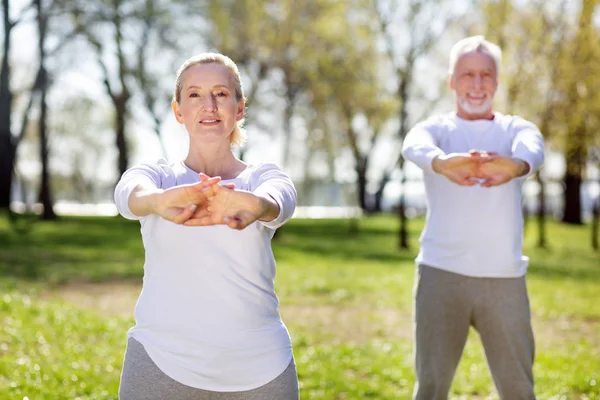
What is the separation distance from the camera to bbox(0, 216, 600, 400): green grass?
7.09 meters

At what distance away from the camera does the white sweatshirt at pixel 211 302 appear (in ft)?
8.50

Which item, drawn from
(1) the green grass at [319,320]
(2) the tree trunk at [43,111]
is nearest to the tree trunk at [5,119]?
(2) the tree trunk at [43,111]

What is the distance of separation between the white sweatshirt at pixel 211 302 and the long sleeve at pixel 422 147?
4.21 ft

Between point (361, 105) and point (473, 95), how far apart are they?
87.6ft

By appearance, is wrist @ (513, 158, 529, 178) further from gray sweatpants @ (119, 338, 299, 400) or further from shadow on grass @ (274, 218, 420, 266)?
shadow on grass @ (274, 218, 420, 266)

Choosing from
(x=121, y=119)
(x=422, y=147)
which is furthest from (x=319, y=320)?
(x=121, y=119)

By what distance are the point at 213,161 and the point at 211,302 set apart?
0.61 meters

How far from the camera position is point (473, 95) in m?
4.29

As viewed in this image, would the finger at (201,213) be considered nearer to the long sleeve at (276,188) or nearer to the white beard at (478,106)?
the long sleeve at (276,188)

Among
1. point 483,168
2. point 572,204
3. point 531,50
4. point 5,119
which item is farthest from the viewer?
point 572,204

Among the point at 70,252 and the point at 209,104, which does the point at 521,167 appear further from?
the point at 70,252

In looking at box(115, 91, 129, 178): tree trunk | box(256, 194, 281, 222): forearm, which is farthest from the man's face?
box(115, 91, 129, 178): tree trunk

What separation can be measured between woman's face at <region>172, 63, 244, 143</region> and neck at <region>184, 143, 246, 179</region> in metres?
0.04

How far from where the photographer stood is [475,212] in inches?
162
